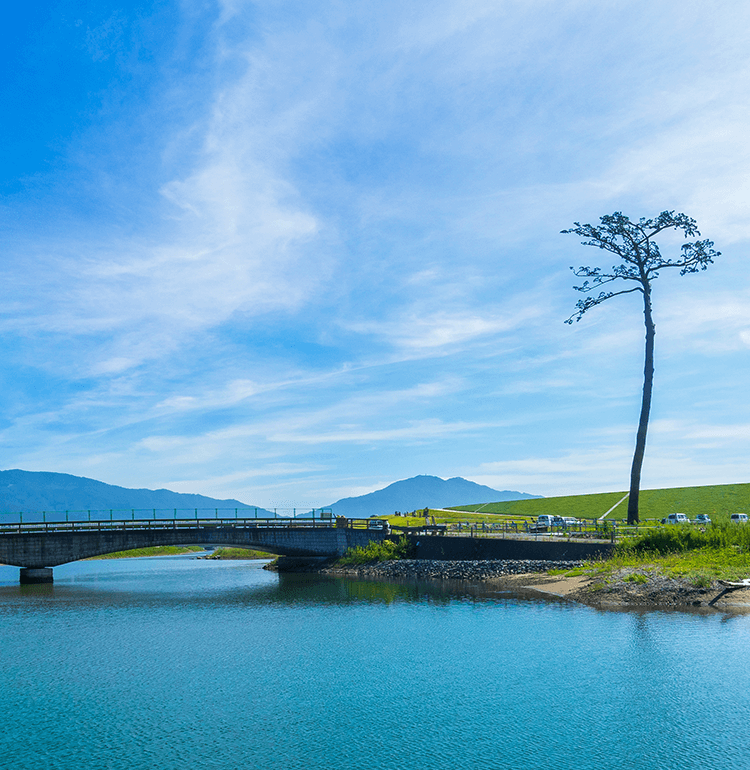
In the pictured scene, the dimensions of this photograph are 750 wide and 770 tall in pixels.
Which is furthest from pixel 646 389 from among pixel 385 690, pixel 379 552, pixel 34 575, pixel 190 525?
pixel 34 575

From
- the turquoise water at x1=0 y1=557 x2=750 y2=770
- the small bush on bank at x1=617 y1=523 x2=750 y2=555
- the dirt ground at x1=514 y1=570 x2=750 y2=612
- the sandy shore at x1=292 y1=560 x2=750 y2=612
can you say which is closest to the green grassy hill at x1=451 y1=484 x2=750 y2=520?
the sandy shore at x1=292 y1=560 x2=750 y2=612

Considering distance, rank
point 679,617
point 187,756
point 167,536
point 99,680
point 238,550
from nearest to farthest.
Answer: point 187,756 < point 99,680 < point 679,617 < point 167,536 < point 238,550

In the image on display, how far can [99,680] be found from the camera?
1077 inches

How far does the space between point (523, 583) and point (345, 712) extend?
3225 cm

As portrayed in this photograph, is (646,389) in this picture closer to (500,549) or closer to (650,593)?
(500,549)

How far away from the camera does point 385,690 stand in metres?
24.9

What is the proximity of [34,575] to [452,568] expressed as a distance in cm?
4585

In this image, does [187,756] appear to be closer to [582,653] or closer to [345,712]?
[345,712]

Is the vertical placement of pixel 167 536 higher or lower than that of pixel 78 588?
higher

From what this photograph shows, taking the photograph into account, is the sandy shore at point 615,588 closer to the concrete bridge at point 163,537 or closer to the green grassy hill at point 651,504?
the concrete bridge at point 163,537

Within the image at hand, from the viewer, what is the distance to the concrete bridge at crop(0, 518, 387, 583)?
70.9 m

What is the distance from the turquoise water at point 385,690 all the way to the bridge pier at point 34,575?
33.0 meters

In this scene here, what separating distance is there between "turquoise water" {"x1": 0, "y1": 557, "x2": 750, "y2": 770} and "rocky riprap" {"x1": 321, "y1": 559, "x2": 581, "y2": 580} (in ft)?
44.4

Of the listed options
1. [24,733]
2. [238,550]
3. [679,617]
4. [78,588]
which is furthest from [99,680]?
[238,550]
